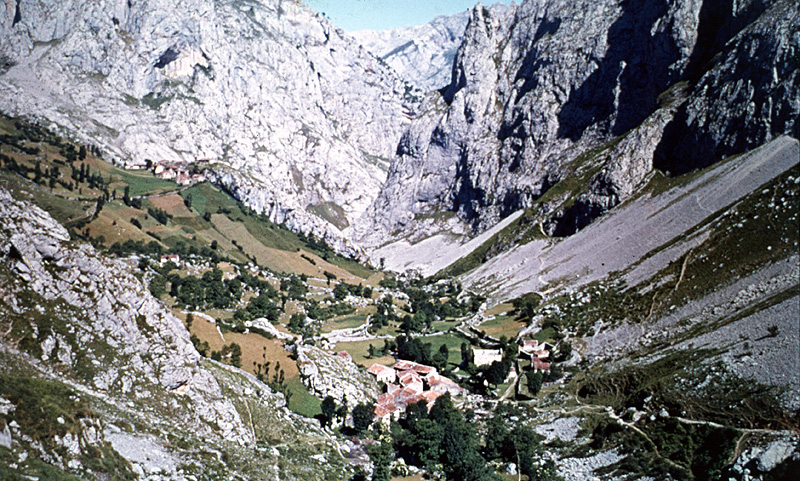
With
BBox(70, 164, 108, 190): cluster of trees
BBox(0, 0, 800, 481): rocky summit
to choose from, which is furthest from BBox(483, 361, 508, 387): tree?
BBox(70, 164, 108, 190): cluster of trees

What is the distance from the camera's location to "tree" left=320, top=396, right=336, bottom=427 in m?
67.9

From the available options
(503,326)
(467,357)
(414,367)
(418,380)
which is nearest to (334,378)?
(418,380)

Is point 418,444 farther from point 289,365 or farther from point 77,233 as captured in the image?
point 77,233

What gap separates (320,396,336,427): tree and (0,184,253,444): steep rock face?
15877 mm

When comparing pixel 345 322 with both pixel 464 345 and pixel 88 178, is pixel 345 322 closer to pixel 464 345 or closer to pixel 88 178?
pixel 464 345

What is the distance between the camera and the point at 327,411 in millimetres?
67750

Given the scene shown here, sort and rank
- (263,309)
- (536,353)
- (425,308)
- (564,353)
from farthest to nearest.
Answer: (425,308), (263,309), (536,353), (564,353)

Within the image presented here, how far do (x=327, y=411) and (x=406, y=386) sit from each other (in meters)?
21.6

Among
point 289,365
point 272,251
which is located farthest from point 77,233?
point 289,365

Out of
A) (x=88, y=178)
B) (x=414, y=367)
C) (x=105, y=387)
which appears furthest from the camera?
(x=88, y=178)

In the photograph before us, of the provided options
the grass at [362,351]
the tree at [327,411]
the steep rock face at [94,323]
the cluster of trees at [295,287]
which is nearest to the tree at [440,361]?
the grass at [362,351]

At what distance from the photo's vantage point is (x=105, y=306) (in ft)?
164

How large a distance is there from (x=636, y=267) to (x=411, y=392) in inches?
2417

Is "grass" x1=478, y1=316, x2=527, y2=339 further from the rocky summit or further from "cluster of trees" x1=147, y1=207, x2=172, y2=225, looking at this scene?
"cluster of trees" x1=147, y1=207, x2=172, y2=225
